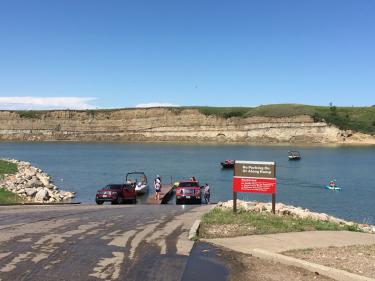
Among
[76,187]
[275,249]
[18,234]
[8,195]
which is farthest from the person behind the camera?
[76,187]

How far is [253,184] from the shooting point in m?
17.0

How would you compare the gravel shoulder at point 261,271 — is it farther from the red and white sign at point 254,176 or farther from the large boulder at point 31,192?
the large boulder at point 31,192

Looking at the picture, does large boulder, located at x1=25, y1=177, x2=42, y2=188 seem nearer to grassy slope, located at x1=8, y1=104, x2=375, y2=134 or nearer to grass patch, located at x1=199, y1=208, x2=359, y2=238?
grass patch, located at x1=199, y1=208, x2=359, y2=238

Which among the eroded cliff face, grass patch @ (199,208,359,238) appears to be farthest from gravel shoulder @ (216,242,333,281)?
the eroded cliff face

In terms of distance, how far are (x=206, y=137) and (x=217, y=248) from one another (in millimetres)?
163676

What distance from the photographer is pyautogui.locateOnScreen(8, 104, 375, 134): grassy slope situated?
6319 inches

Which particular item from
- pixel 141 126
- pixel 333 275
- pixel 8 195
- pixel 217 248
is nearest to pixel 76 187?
pixel 8 195

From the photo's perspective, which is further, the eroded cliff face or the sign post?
the eroded cliff face

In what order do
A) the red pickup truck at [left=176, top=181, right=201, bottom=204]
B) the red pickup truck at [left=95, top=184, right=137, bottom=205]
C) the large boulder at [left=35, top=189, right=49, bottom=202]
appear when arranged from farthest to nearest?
the large boulder at [left=35, top=189, right=49, bottom=202] → the red pickup truck at [left=176, top=181, right=201, bottom=204] → the red pickup truck at [left=95, top=184, right=137, bottom=205]

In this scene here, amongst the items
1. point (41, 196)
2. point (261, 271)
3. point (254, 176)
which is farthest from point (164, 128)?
point (261, 271)

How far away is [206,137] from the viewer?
175 m

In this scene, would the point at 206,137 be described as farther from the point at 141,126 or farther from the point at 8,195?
the point at 8,195

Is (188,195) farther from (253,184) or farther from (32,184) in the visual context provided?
(253,184)

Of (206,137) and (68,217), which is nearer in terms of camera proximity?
(68,217)
